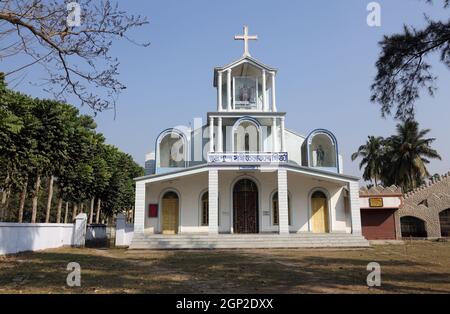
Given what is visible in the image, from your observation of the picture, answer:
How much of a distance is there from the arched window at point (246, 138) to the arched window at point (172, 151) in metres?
3.08

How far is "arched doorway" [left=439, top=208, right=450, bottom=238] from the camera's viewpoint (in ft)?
87.7

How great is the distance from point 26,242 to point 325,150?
15.9 metres

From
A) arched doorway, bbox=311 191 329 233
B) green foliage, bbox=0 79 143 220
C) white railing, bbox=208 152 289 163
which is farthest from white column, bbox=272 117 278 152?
green foliage, bbox=0 79 143 220

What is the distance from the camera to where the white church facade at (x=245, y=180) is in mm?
20078

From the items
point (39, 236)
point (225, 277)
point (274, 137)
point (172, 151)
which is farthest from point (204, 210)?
point (225, 277)

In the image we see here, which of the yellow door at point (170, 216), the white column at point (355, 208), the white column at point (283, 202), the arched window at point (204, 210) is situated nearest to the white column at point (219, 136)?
the arched window at point (204, 210)

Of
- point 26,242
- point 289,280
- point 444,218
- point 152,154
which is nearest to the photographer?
point 289,280

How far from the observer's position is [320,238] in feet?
59.9

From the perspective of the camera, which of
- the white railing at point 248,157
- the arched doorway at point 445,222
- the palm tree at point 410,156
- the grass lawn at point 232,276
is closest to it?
the grass lawn at point 232,276

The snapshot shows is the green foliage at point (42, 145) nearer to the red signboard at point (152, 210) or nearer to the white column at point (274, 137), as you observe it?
the red signboard at point (152, 210)

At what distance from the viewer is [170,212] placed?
69.9 feet

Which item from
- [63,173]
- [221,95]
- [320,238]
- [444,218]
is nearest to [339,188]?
[320,238]

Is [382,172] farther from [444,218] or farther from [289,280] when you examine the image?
[289,280]

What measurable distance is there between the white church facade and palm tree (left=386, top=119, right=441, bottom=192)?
62.1 ft
